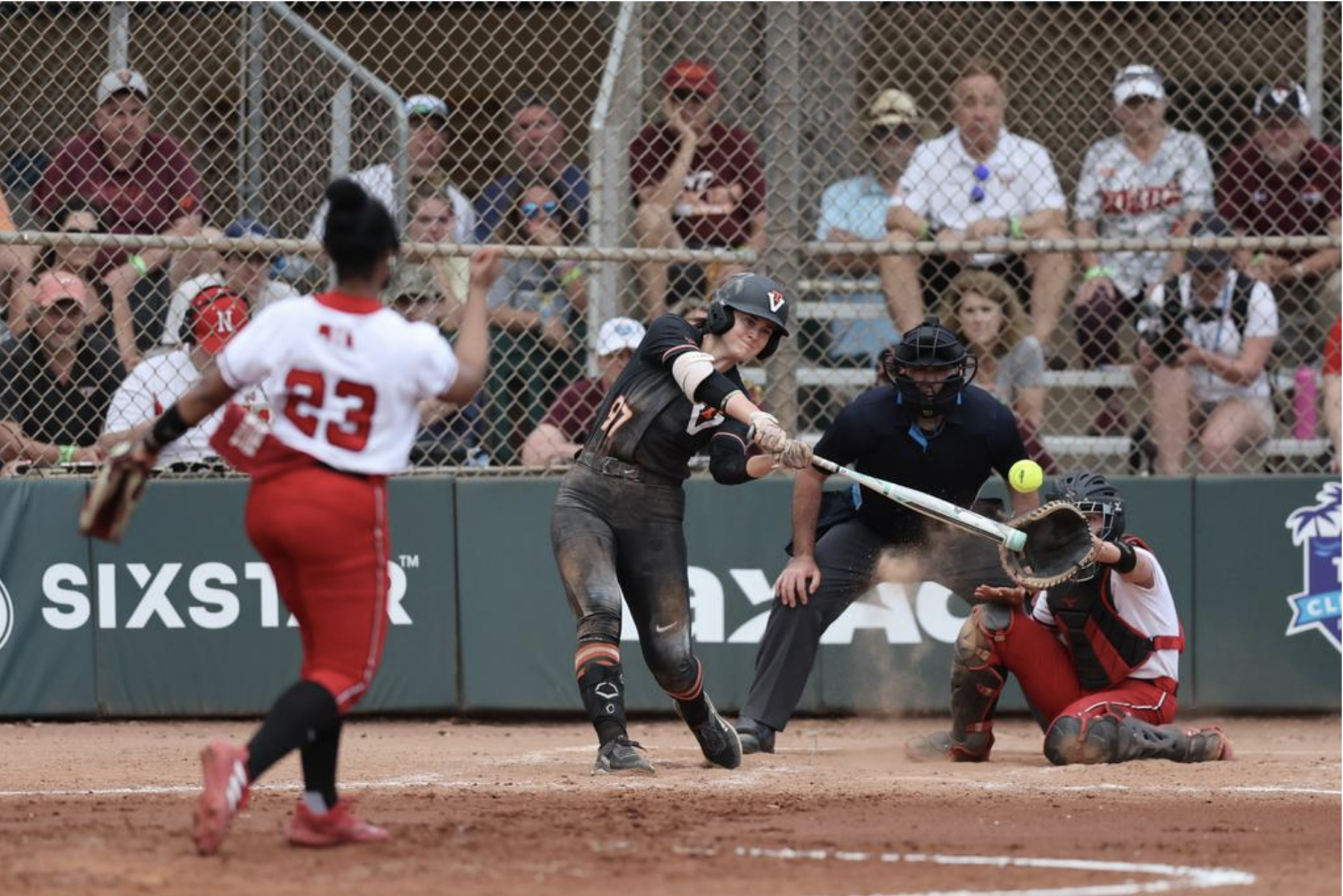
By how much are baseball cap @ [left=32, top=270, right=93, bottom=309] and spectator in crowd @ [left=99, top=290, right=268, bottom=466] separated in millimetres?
432

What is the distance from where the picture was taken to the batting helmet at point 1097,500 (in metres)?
6.87

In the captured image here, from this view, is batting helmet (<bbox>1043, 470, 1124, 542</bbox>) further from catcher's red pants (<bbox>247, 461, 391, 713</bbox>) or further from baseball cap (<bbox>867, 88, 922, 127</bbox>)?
catcher's red pants (<bbox>247, 461, 391, 713</bbox>)

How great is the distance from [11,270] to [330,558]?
4745 millimetres

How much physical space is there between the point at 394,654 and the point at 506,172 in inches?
99.5

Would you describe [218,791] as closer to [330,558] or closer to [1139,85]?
[330,558]

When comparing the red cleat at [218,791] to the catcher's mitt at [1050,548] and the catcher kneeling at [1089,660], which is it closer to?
the catcher's mitt at [1050,548]

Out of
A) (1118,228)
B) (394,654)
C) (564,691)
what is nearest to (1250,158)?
(1118,228)

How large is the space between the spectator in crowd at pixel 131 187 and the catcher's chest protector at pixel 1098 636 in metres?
4.32

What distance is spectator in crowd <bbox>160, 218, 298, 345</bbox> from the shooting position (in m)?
8.58

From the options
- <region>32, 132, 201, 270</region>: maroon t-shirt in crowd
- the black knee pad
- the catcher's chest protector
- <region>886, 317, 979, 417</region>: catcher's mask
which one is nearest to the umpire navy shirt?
<region>886, 317, 979, 417</region>: catcher's mask

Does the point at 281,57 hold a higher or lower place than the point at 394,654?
higher

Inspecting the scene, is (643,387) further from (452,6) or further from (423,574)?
(452,6)

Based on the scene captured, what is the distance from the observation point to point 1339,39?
9.33 m

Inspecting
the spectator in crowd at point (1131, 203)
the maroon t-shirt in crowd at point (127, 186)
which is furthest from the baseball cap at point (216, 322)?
the spectator in crowd at point (1131, 203)
